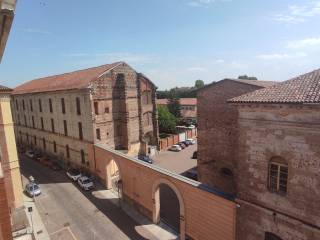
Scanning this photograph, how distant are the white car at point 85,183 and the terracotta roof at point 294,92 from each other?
678 inches

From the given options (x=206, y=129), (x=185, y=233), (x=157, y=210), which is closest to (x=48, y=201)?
(x=157, y=210)

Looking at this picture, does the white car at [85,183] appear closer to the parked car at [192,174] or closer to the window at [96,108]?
the window at [96,108]

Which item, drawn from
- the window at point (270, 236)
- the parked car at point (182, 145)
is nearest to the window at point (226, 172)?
the window at point (270, 236)

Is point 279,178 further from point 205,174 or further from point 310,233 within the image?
point 205,174

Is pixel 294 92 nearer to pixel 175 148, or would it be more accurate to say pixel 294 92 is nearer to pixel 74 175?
pixel 74 175

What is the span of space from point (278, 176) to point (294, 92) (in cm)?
361

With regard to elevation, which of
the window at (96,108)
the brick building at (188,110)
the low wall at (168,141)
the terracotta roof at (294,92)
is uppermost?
the terracotta roof at (294,92)

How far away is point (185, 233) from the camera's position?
14.3 meters

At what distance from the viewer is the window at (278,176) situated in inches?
377

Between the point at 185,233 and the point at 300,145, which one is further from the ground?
the point at 300,145

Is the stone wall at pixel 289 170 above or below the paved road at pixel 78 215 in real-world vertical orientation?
above

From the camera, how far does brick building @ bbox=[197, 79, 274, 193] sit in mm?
16609

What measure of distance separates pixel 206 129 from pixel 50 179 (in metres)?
18.3

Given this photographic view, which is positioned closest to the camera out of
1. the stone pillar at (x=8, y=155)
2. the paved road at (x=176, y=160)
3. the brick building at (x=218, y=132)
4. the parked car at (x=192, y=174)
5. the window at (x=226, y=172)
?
the brick building at (x=218, y=132)
